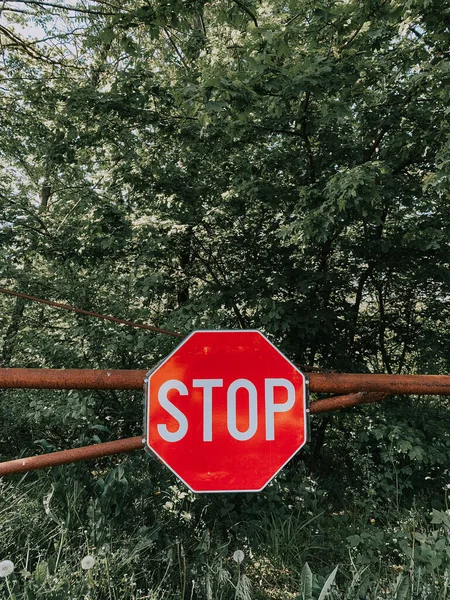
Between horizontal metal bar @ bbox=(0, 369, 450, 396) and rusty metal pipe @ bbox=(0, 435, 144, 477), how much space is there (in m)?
0.22

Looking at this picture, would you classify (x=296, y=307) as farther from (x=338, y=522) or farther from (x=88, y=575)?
(x=88, y=575)

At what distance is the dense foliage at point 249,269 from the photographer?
2.86 meters

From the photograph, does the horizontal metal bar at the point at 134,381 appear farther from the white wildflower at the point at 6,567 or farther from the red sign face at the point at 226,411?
the white wildflower at the point at 6,567

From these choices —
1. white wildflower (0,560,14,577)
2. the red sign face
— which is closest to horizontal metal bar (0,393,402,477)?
the red sign face

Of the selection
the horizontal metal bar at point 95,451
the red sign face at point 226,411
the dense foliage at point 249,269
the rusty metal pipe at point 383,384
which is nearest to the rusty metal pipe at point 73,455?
the horizontal metal bar at point 95,451

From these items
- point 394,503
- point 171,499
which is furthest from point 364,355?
point 171,499

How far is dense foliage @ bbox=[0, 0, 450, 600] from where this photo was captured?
2859mm

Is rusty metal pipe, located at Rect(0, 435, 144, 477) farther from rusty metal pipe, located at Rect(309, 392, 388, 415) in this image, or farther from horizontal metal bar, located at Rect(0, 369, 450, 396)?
rusty metal pipe, located at Rect(309, 392, 388, 415)

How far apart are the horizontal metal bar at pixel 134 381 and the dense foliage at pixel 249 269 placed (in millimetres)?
1114

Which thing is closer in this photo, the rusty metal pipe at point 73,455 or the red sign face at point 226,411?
the red sign face at point 226,411

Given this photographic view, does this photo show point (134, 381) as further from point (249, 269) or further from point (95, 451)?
point (249, 269)

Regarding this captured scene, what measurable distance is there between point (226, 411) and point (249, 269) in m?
3.41

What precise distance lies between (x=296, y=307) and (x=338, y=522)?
1.97m

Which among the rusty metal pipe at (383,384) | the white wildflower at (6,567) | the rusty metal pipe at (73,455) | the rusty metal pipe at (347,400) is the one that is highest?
the rusty metal pipe at (383,384)
